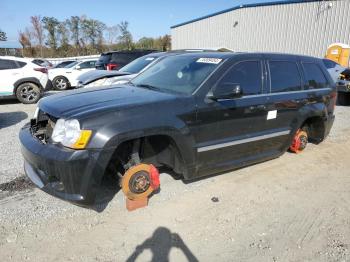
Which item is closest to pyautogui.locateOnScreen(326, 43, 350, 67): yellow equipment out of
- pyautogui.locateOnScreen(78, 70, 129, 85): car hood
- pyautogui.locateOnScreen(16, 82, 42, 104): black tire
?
pyautogui.locateOnScreen(78, 70, 129, 85): car hood

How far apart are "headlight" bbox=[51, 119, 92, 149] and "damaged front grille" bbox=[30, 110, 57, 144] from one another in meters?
0.44

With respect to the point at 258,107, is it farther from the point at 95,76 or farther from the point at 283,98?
the point at 95,76

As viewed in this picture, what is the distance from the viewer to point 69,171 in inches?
116

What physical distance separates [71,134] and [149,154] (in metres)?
1.09

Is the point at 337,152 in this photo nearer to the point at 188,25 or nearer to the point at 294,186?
the point at 294,186

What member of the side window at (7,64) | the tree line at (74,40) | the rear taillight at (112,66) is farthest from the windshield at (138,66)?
the tree line at (74,40)

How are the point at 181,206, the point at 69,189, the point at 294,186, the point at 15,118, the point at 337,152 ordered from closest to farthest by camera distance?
the point at 69,189 < the point at 181,206 < the point at 294,186 < the point at 337,152 < the point at 15,118

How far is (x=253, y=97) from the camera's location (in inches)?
165

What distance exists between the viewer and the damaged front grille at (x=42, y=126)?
358cm

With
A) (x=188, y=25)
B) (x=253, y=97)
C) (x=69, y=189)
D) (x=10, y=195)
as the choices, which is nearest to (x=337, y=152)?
(x=253, y=97)

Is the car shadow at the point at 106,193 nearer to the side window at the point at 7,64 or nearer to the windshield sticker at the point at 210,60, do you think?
the windshield sticker at the point at 210,60

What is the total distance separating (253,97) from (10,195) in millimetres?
3304

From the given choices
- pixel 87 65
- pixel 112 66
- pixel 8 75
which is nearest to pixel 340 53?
pixel 112 66

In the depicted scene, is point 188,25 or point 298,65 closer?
point 298,65
